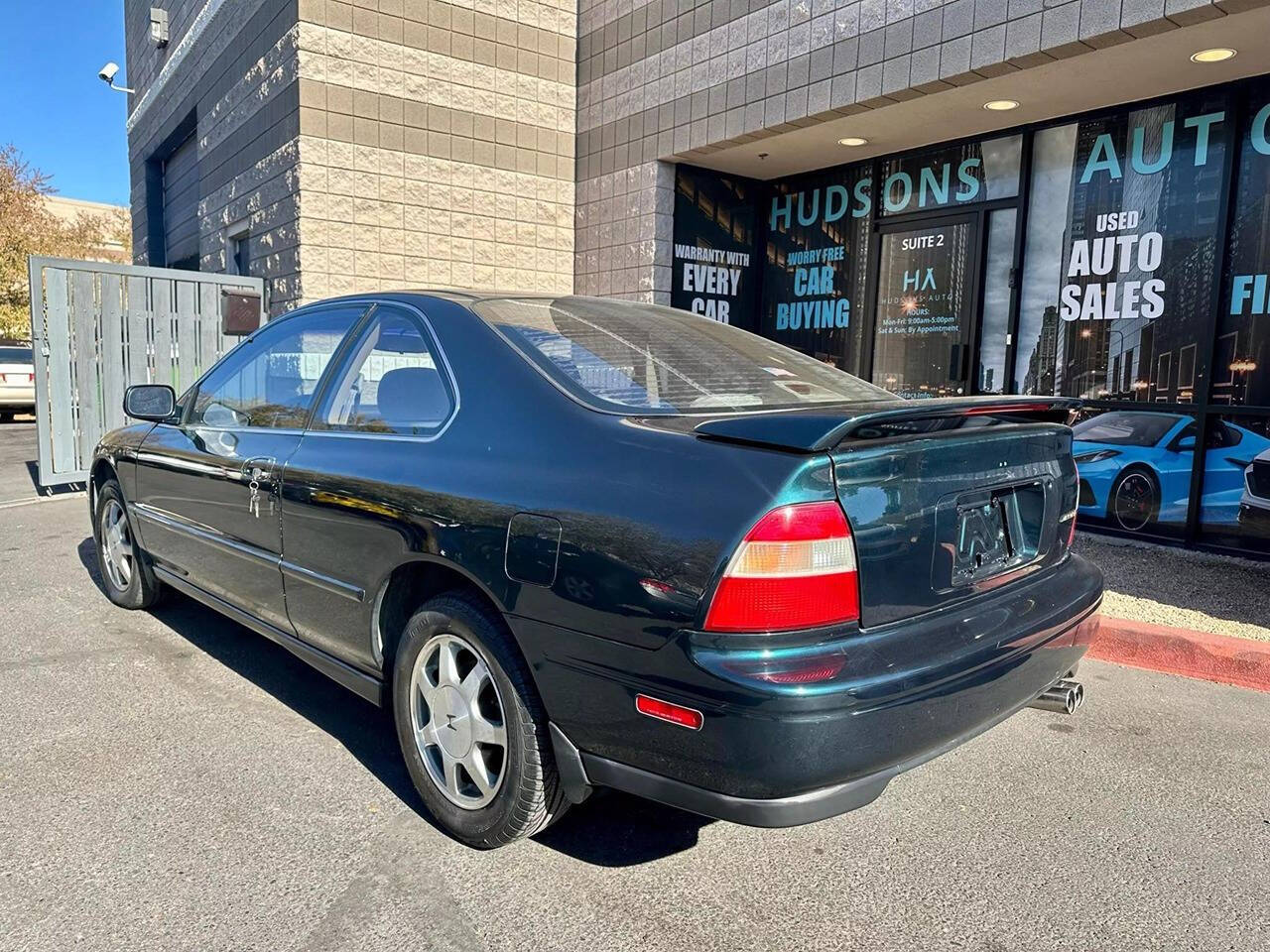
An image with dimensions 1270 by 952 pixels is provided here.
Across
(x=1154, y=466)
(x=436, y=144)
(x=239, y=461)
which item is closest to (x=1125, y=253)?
(x=1154, y=466)

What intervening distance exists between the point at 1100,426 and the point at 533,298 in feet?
18.6

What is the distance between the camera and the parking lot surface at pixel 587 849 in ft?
7.41

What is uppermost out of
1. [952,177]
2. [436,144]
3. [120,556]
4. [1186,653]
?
[436,144]

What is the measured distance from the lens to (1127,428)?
23.1ft

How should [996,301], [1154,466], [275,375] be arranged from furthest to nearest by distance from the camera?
[996,301], [1154,466], [275,375]

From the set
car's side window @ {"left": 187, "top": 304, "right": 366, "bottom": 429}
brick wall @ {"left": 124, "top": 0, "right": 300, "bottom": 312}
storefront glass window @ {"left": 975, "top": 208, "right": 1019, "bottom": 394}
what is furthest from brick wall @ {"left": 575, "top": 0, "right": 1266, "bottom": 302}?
car's side window @ {"left": 187, "top": 304, "right": 366, "bottom": 429}

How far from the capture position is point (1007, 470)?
2.50 m

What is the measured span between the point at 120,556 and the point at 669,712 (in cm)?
403

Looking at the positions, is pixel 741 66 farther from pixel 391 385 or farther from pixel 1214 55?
pixel 391 385

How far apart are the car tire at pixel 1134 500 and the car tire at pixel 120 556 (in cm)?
669

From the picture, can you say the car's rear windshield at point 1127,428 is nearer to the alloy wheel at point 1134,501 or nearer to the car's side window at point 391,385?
the alloy wheel at point 1134,501

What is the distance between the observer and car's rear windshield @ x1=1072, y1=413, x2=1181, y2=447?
6.81 metres

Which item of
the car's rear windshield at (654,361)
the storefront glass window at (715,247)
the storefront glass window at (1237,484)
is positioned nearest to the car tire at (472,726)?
the car's rear windshield at (654,361)

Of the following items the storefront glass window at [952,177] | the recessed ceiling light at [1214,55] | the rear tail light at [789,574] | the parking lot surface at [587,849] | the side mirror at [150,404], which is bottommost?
the parking lot surface at [587,849]
